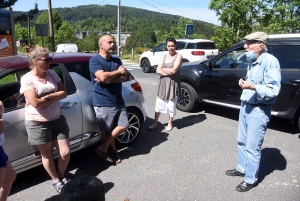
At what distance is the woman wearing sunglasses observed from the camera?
2.57m

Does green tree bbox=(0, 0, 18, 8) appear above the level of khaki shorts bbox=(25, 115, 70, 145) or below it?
above

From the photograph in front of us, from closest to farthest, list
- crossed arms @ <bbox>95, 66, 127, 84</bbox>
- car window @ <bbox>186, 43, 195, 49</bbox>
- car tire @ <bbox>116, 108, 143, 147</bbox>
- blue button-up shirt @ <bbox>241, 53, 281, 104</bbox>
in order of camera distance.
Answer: blue button-up shirt @ <bbox>241, 53, 281, 104</bbox>
crossed arms @ <bbox>95, 66, 127, 84</bbox>
car tire @ <bbox>116, 108, 143, 147</bbox>
car window @ <bbox>186, 43, 195, 49</bbox>

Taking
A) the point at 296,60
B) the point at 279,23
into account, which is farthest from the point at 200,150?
the point at 279,23

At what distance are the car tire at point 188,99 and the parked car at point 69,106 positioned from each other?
186 centimetres

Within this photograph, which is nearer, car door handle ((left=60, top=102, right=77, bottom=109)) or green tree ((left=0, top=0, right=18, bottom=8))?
Result: car door handle ((left=60, top=102, right=77, bottom=109))

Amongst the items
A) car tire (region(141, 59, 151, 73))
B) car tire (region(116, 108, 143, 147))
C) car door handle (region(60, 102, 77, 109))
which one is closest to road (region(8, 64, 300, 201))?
car tire (region(116, 108, 143, 147))

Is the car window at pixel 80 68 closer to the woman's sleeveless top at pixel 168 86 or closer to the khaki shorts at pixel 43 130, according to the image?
the khaki shorts at pixel 43 130

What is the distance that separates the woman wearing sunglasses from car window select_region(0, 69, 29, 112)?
332 millimetres

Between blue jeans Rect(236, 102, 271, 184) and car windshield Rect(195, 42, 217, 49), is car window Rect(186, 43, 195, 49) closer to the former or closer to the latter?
car windshield Rect(195, 42, 217, 49)

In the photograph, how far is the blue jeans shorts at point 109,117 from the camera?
134 inches

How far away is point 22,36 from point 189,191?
57745 mm

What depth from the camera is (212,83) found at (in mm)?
5492

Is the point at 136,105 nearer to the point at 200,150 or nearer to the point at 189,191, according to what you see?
the point at 200,150

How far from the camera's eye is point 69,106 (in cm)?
330
